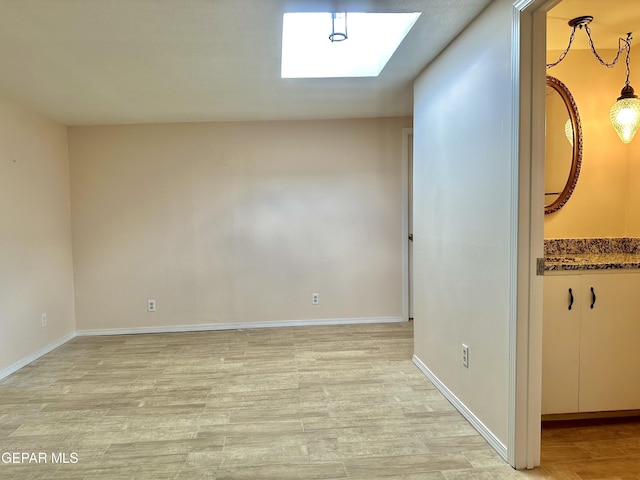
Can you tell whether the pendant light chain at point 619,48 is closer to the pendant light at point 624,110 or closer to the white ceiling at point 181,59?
the pendant light at point 624,110

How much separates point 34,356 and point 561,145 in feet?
14.9

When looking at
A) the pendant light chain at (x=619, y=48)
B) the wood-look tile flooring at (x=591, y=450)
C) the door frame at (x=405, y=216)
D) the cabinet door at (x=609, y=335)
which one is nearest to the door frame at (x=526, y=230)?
the wood-look tile flooring at (x=591, y=450)

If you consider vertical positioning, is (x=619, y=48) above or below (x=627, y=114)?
above

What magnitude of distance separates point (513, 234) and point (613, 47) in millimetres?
1838

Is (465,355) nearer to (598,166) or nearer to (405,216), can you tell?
(598,166)

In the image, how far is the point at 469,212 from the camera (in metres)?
2.21

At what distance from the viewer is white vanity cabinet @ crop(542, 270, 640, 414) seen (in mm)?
2111

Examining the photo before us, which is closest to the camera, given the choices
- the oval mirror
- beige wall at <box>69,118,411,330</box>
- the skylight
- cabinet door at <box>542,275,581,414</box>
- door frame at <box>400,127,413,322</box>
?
cabinet door at <box>542,275,581,414</box>

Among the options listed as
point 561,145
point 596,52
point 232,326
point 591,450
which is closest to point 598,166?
point 561,145

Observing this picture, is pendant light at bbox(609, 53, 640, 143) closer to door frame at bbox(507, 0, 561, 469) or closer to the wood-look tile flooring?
door frame at bbox(507, 0, 561, 469)

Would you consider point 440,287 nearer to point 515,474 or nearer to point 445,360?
point 445,360

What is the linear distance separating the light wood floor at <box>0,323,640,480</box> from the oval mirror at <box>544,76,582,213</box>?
1.47 metres

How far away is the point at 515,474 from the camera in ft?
5.85

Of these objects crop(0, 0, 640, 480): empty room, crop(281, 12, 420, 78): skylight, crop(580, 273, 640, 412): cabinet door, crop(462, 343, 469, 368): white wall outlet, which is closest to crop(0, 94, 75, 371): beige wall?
crop(0, 0, 640, 480): empty room
